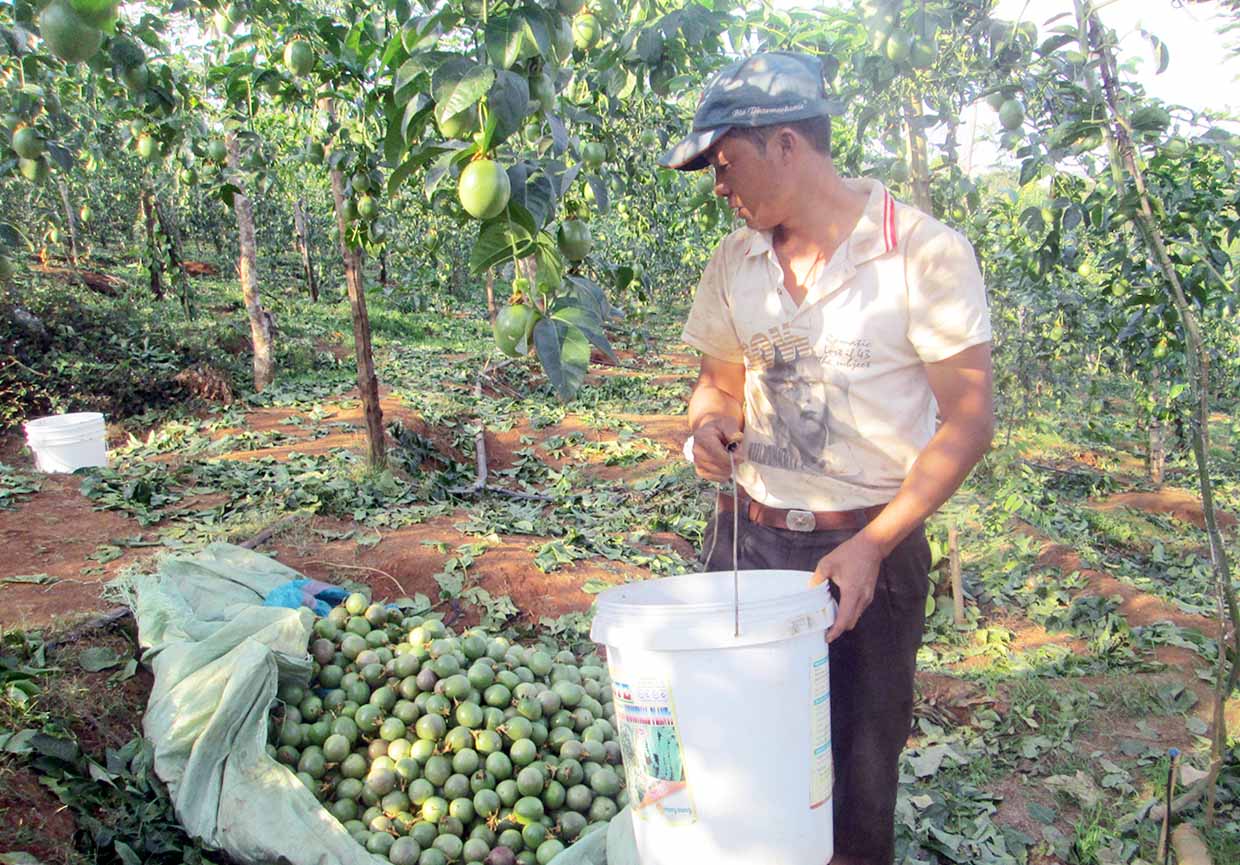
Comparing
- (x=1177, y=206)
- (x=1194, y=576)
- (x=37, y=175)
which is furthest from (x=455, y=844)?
(x=1194, y=576)

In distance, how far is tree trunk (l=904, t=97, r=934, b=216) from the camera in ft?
11.6

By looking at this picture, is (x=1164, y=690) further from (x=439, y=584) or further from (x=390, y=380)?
(x=390, y=380)

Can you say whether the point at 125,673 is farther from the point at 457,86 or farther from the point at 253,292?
the point at 253,292

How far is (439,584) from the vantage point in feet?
13.3

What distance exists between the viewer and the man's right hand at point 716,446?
203cm

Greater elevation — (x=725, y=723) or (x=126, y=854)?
(x=725, y=723)

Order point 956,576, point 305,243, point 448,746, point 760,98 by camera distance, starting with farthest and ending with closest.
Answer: point 305,243 → point 956,576 → point 448,746 → point 760,98

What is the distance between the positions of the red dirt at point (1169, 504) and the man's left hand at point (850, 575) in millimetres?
7718

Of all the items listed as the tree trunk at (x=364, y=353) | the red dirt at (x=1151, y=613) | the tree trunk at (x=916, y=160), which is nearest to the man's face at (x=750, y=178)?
the tree trunk at (x=916, y=160)

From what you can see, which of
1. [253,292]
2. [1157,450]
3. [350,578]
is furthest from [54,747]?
[1157,450]

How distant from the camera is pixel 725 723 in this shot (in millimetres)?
1514

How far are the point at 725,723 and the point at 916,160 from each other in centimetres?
280

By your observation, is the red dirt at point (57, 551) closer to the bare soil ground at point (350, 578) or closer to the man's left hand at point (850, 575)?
the bare soil ground at point (350, 578)

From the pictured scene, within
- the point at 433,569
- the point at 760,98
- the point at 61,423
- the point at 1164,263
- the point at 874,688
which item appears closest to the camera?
the point at 760,98
